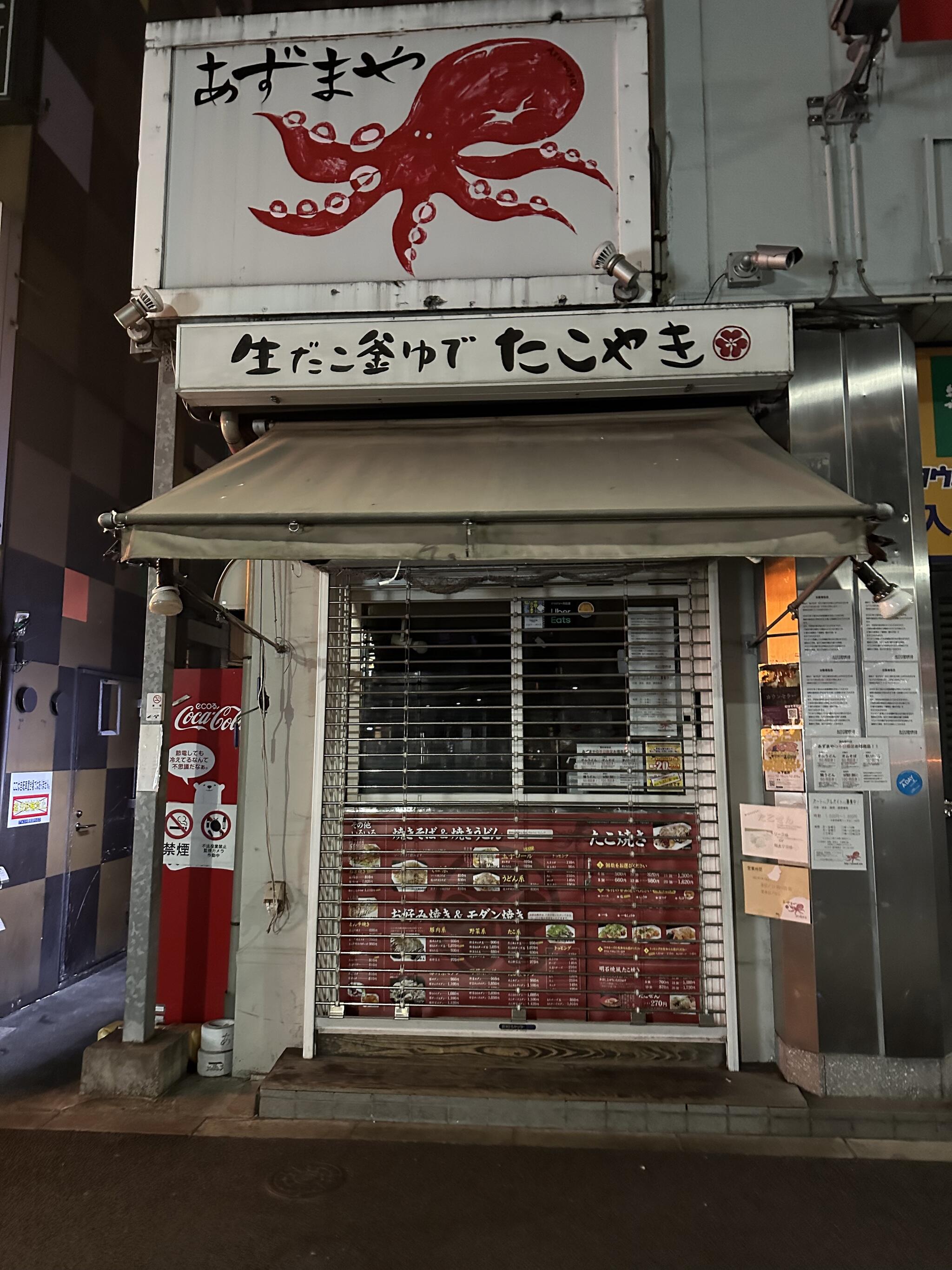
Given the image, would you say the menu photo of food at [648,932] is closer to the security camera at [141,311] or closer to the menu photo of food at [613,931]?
the menu photo of food at [613,931]

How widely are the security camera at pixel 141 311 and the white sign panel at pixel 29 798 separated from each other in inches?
145

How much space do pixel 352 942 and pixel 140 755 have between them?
5.88ft

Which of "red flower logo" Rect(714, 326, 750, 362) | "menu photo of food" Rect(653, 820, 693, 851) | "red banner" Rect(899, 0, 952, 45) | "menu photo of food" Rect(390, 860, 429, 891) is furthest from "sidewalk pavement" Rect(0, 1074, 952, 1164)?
"red banner" Rect(899, 0, 952, 45)

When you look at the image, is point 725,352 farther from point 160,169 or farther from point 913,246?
point 160,169

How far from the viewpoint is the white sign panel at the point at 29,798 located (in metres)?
6.20

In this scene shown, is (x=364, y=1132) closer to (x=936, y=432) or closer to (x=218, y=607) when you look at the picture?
(x=218, y=607)

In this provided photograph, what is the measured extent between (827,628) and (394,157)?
4156mm

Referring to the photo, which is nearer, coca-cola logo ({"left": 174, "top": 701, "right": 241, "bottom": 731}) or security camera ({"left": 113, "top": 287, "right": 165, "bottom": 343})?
security camera ({"left": 113, "top": 287, "right": 165, "bottom": 343})

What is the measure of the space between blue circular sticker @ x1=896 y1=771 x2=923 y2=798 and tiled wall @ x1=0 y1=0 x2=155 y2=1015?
6442mm

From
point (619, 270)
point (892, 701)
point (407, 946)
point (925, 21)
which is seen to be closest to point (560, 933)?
point (407, 946)

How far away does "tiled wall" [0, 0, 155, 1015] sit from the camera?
642cm

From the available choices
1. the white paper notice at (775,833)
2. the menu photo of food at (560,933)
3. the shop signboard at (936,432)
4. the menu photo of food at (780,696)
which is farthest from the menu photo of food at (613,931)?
the shop signboard at (936,432)

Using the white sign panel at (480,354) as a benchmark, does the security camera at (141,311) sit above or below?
above

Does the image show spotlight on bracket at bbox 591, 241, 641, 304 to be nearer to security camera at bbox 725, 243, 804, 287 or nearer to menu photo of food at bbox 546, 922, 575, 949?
security camera at bbox 725, 243, 804, 287
